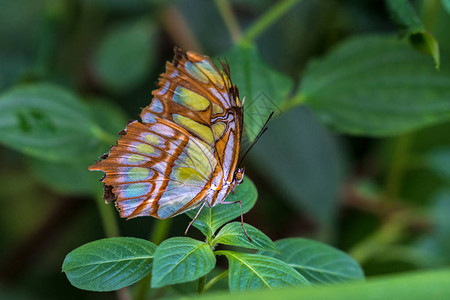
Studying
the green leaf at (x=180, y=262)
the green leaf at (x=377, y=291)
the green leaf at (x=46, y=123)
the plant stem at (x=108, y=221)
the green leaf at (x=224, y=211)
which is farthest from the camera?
the plant stem at (x=108, y=221)

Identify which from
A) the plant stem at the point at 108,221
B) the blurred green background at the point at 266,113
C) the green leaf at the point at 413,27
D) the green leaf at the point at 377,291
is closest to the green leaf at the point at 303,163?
the blurred green background at the point at 266,113

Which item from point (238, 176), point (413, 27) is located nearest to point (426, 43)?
point (413, 27)

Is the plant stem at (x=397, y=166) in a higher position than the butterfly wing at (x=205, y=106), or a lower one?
lower

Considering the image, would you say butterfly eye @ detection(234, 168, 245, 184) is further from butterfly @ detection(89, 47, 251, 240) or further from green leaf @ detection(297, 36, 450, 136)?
green leaf @ detection(297, 36, 450, 136)

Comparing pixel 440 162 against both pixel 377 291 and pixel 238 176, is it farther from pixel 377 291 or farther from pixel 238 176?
pixel 377 291

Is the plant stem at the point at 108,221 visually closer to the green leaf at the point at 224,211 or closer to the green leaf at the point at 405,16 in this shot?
the green leaf at the point at 224,211

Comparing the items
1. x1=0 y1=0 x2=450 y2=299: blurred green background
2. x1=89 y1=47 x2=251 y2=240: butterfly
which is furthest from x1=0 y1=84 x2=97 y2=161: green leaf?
x1=89 y1=47 x2=251 y2=240: butterfly

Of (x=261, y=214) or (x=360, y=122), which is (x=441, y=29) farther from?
(x=261, y=214)
